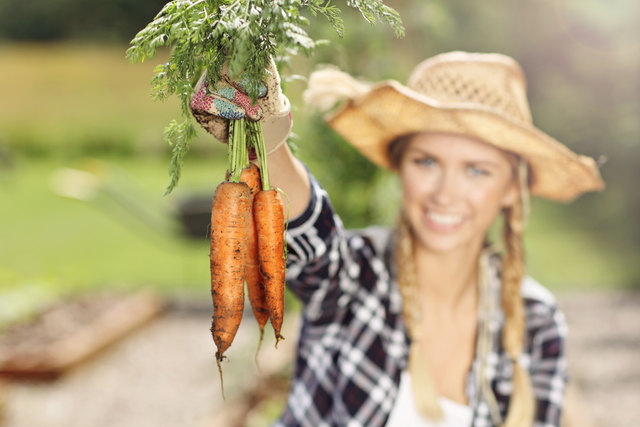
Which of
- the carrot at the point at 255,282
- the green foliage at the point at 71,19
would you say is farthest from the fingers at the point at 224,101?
the green foliage at the point at 71,19

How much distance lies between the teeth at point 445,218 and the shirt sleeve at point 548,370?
0.51m

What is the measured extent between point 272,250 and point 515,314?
1015 mm

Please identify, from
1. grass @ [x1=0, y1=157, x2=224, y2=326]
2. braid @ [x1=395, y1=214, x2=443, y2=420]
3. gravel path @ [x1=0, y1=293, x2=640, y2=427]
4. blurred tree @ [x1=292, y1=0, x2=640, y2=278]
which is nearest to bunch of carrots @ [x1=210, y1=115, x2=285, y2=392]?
braid @ [x1=395, y1=214, x2=443, y2=420]

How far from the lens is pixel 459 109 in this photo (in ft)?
5.00

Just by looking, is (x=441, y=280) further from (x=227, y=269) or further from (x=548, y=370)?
(x=227, y=269)

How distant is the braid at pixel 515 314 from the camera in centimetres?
170

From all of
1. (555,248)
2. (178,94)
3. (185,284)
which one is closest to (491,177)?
(178,94)

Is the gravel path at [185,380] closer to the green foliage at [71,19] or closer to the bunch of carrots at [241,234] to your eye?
the bunch of carrots at [241,234]

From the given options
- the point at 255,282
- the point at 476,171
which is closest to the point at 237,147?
the point at 255,282

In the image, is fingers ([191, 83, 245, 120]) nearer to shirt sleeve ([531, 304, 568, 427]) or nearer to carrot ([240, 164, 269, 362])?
carrot ([240, 164, 269, 362])

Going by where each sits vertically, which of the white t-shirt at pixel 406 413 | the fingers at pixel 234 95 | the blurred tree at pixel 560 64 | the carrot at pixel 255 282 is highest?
the blurred tree at pixel 560 64

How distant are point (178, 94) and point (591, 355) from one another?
476 centimetres

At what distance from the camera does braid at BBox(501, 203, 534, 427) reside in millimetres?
1700

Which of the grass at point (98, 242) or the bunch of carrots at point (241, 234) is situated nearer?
the bunch of carrots at point (241, 234)
